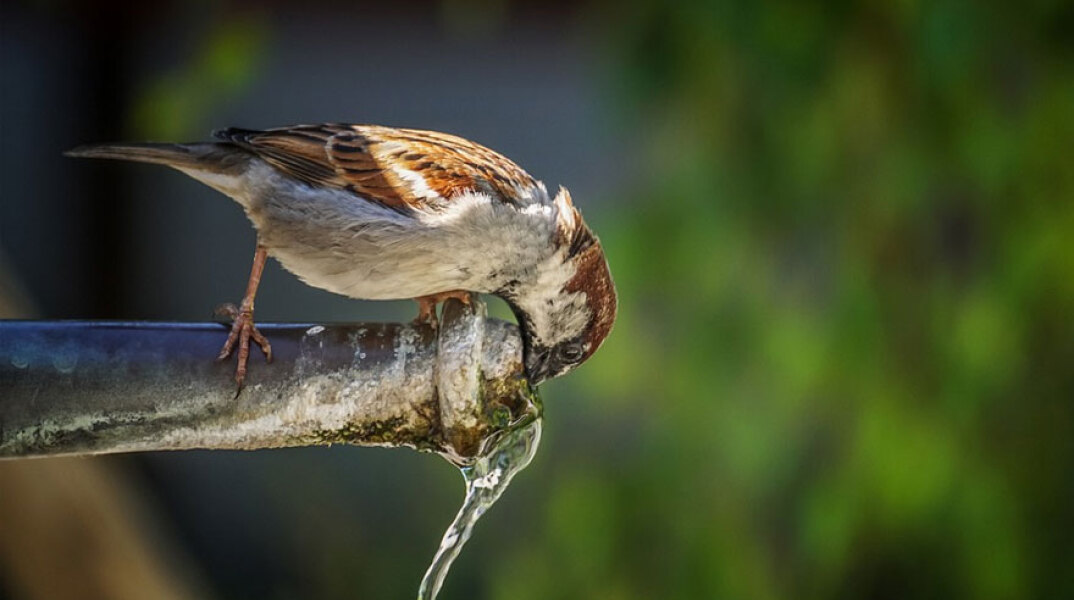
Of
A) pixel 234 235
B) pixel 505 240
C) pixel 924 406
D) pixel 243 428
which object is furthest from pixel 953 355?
pixel 234 235

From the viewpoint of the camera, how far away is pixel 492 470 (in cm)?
126

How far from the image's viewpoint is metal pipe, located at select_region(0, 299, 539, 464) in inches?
42.0

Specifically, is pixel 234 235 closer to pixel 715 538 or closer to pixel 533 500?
pixel 533 500

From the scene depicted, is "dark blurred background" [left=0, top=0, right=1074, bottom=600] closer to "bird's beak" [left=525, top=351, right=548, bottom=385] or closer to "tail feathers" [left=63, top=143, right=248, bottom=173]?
"tail feathers" [left=63, top=143, right=248, bottom=173]

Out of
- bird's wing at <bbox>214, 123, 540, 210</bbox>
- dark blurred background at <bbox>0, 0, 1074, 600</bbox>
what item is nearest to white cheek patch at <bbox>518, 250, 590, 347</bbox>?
bird's wing at <bbox>214, 123, 540, 210</bbox>

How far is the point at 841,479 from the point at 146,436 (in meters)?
1.32

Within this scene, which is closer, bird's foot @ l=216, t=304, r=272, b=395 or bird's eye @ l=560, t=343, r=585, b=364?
bird's foot @ l=216, t=304, r=272, b=395

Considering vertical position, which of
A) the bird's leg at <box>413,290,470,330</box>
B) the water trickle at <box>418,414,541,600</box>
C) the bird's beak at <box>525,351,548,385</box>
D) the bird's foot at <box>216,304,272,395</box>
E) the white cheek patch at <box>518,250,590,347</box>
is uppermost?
the white cheek patch at <box>518,250,590,347</box>

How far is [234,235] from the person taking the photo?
403 centimetres

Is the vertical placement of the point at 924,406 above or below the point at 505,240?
below

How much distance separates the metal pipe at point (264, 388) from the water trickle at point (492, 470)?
1.1 inches

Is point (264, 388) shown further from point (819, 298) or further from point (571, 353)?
point (819, 298)

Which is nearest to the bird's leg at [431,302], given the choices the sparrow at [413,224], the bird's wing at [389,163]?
the sparrow at [413,224]

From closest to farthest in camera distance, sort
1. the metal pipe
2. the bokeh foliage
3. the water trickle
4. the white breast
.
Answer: the metal pipe
the water trickle
the white breast
the bokeh foliage
